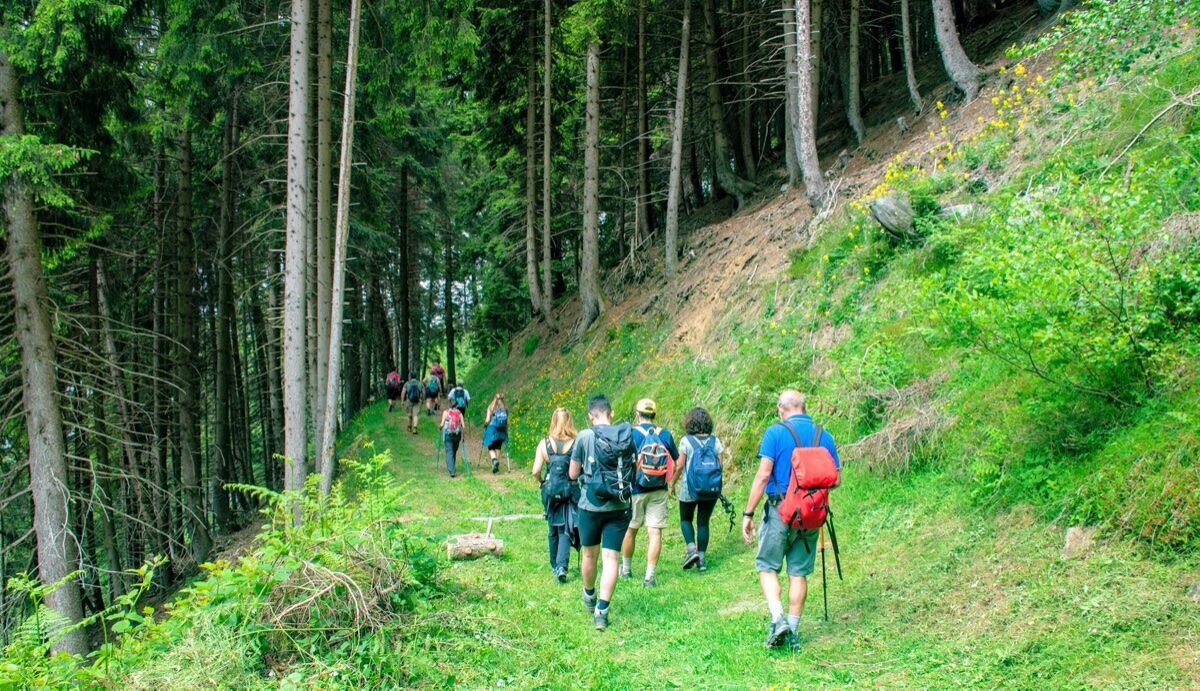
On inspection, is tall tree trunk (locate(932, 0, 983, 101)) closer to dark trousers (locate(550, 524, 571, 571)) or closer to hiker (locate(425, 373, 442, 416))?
dark trousers (locate(550, 524, 571, 571))


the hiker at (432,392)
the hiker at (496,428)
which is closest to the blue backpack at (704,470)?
the hiker at (496,428)

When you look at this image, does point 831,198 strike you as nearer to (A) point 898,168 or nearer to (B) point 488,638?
(A) point 898,168

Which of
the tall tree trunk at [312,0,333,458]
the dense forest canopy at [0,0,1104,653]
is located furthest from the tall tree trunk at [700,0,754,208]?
the tall tree trunk at [312,0,333,458]

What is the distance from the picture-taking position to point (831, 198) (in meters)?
14.6

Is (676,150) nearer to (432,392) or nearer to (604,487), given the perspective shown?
(432,392)

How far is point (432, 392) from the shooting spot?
81.4 feet

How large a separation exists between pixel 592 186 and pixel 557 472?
13.0 meters

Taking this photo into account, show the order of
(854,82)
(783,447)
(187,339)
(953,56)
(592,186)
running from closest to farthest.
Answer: (783,447) < (953,56) < (854,82) < (187,339) < (592,186)

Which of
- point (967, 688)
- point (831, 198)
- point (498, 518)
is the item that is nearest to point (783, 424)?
point (967, 688)

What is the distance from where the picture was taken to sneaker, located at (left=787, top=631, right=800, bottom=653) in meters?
5.52

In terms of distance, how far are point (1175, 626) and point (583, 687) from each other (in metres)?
3.32

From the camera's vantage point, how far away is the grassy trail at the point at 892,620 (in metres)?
4.43

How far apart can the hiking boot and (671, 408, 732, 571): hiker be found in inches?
100

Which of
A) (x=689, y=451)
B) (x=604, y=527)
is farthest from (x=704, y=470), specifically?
(x=604, y=527)
